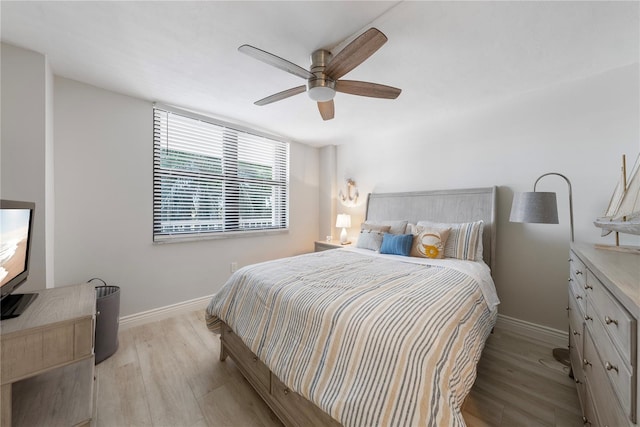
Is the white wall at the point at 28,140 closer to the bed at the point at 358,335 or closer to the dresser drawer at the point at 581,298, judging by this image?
the bed at the point at 358,335

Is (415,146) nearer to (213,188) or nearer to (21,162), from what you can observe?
(213,188)

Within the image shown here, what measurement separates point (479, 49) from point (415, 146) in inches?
60.0

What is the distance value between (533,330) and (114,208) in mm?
4291

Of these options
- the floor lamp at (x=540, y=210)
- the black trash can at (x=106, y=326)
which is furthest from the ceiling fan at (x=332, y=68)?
the black trash can at (x=106, y=326)

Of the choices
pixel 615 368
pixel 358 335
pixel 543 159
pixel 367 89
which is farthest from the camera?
pixel 543 159

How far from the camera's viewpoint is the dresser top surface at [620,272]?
2.34 feet

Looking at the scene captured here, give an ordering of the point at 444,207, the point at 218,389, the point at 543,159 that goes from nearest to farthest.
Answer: the point at 218,389 < the point at 543,159 < the point at 444,207

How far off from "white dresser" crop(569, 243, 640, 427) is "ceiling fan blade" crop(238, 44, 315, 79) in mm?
1820

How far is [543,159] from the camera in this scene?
234cm

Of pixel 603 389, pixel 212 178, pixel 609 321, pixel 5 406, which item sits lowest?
pixel 5 406

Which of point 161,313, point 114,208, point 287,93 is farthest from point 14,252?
point 287,93

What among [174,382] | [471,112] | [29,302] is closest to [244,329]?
[174,382]

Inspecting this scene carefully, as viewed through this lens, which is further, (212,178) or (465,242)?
(212,178)

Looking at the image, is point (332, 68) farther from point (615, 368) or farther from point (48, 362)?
point (48, 362)
